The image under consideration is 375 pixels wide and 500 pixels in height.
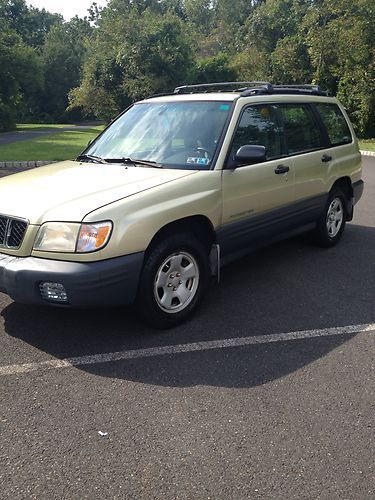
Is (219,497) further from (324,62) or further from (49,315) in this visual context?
(324,62)

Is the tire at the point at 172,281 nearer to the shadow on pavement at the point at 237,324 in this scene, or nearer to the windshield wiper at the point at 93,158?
the shadow on pavement at the point at 237,324

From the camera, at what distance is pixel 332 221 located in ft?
20.9

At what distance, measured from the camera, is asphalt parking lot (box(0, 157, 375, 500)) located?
2.48 meters

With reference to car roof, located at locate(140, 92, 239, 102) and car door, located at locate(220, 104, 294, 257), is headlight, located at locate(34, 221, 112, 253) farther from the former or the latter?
car roof, located at locate(140, 92, 239, 102)

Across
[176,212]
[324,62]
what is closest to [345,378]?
[176,212]

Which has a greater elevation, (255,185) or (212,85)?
(212,85)

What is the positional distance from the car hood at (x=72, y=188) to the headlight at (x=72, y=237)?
6 centimetres

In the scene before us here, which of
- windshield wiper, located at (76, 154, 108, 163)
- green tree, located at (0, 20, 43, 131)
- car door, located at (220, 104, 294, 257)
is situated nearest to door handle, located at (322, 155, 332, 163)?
car door, located at (220, 104, 294, 257)

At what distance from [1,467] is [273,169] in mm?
3569

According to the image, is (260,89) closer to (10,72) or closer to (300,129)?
(300,129)

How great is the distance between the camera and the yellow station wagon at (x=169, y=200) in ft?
11.6

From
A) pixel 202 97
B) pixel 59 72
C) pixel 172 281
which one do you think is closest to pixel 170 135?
pixel 202 97

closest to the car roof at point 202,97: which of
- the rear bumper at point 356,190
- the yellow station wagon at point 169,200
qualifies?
the yellow station wagon at point 169,200

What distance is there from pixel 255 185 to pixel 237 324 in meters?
1.35
